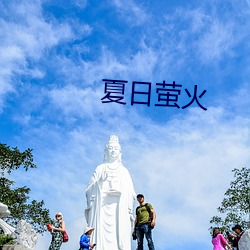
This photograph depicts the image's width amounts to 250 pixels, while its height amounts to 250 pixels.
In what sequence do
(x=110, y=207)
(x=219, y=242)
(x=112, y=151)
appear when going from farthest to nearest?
1. (x=112, y=151)
2. (x=110, y=207)
3. (x=219, y=242)

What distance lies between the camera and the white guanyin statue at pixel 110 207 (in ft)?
47.8

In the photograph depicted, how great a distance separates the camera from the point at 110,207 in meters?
14.9

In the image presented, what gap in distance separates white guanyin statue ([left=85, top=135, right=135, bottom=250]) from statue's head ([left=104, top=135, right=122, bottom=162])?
25 cm

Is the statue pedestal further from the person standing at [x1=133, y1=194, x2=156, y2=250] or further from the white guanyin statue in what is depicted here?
the white guanyin statue

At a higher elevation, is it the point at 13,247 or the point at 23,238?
the point at 23,238

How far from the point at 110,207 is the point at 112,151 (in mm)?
1672

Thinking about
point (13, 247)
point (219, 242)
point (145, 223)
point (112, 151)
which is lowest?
point (13, 247)

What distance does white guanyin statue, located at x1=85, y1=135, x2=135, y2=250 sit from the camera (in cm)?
1458

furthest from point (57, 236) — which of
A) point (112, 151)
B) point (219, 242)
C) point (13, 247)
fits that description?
point (112, 151)

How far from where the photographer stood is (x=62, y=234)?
1145 cm

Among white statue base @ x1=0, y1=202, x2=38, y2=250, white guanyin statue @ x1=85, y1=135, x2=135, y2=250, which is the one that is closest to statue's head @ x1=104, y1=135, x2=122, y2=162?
white guanyin statue @ x1=85, y1=135, x2=135, y2=250

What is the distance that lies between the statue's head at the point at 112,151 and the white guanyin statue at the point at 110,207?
0.82ft

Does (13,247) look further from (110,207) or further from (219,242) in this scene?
(219,242)

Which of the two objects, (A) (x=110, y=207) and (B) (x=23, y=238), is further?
(A) (x=110, y=207)
